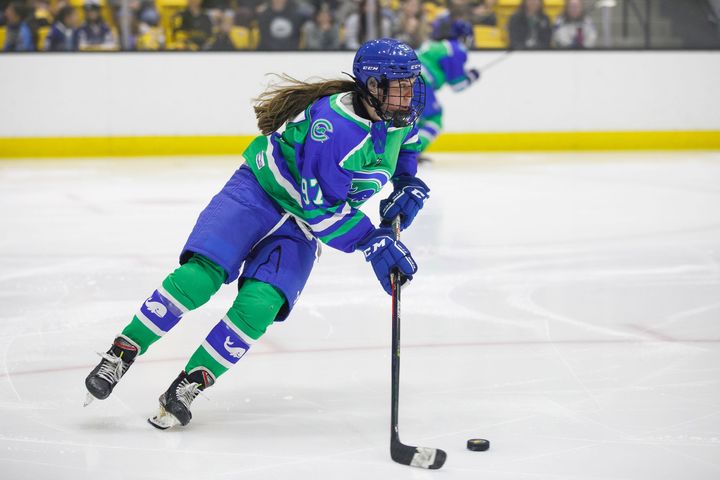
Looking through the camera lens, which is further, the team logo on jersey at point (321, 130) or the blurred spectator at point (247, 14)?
the blurred spectator at point (247, 14)

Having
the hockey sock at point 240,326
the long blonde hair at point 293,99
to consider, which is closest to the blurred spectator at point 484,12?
the long blonde hair at point 293,99

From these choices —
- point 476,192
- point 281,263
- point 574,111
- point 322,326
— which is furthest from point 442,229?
point 574,111

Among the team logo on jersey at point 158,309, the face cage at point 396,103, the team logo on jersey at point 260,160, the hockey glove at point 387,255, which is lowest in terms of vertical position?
the team logo on jersey at point 158,309

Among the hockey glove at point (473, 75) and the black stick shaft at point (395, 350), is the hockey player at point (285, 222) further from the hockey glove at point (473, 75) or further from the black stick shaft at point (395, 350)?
the hockey glove at point (473, 75)

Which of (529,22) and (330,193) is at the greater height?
(330,193)

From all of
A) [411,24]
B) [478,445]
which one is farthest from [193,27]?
[478,445]

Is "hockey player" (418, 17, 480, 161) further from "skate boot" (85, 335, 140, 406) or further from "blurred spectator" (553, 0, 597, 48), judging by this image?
"skate boot" (85, 335, 140, 406)

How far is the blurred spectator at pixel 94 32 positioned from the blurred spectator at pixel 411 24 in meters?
2.40

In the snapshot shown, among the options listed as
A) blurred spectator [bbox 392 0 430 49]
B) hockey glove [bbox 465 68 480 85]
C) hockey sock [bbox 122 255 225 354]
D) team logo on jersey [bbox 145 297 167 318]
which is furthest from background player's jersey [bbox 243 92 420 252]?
blurred spectator [bbox 392 0 430 49]

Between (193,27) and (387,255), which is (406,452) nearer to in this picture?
(387,255)

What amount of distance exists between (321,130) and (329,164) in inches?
3.1

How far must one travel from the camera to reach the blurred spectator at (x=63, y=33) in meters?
8.97

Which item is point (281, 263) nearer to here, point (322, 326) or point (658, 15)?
point (322, 326)

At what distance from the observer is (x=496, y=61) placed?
8789 millimetres
